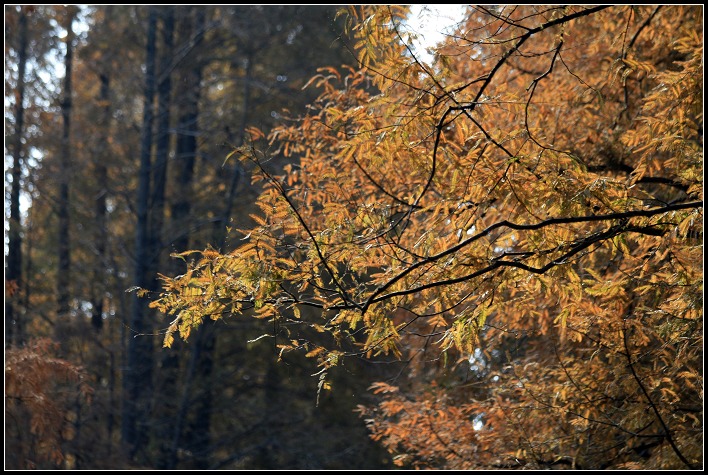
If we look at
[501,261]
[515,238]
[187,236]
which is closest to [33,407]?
[515,238]

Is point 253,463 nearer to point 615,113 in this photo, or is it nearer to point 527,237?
point 615,113

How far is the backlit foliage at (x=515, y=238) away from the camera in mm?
3391

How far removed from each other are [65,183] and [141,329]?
2.74m

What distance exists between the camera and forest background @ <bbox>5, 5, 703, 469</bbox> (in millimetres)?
3498

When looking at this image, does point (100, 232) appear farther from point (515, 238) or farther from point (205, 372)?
point (515, 238)

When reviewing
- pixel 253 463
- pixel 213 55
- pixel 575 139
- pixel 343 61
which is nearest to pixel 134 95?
pixel 213 55

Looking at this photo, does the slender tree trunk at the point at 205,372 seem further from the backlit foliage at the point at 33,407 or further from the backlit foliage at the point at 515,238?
the backlit foliage at the point at 515,238

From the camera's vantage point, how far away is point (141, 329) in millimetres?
12250

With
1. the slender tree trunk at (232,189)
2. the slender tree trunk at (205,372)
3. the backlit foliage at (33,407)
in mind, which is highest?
the slender tree trunk at (232,189)

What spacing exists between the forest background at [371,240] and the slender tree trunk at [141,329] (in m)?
0.05

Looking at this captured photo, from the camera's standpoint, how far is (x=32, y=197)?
1312 centimetres

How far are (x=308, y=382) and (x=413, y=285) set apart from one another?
421 inches

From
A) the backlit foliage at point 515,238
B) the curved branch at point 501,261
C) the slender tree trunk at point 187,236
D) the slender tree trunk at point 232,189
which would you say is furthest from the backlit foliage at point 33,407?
the slender tree trunk at point 232,189

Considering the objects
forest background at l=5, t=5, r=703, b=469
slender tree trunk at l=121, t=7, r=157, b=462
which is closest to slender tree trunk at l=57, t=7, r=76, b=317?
forest background at l=5, t=5, r=703, b=469
